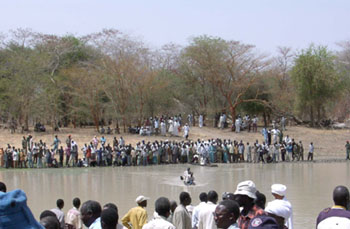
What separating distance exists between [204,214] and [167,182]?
14.9 metres

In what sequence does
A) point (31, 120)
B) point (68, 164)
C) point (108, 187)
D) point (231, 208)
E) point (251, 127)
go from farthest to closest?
1. point (251, 127)
2. point (31, 120)
3. point (68, 164)
4. point (108, 187)
5. point (231, 208)

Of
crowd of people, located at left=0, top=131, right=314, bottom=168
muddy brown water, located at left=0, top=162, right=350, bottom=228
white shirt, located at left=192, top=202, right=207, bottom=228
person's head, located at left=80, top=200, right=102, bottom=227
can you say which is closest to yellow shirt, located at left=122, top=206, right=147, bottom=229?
white shirt, located at left=192, top=202, right=207, bottom=228

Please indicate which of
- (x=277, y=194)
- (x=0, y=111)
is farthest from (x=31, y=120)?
(x=277, y=194)

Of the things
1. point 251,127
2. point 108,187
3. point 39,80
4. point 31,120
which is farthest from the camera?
point 251,127

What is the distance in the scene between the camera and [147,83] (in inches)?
1532

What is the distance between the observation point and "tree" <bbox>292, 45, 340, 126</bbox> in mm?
43031

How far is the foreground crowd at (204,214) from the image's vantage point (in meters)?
2.76

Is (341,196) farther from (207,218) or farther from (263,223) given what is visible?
(207,218)

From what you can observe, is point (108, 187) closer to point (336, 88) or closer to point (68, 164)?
point (68, 164)

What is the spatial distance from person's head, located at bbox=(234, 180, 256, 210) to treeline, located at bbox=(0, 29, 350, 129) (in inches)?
1273

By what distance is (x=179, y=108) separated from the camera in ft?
149

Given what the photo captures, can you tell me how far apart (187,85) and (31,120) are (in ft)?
45.2

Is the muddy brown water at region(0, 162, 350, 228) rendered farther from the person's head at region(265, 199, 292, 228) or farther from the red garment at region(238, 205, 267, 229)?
the red garment at region(238, 205, 267, 229)

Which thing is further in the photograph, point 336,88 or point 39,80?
point 336,88
